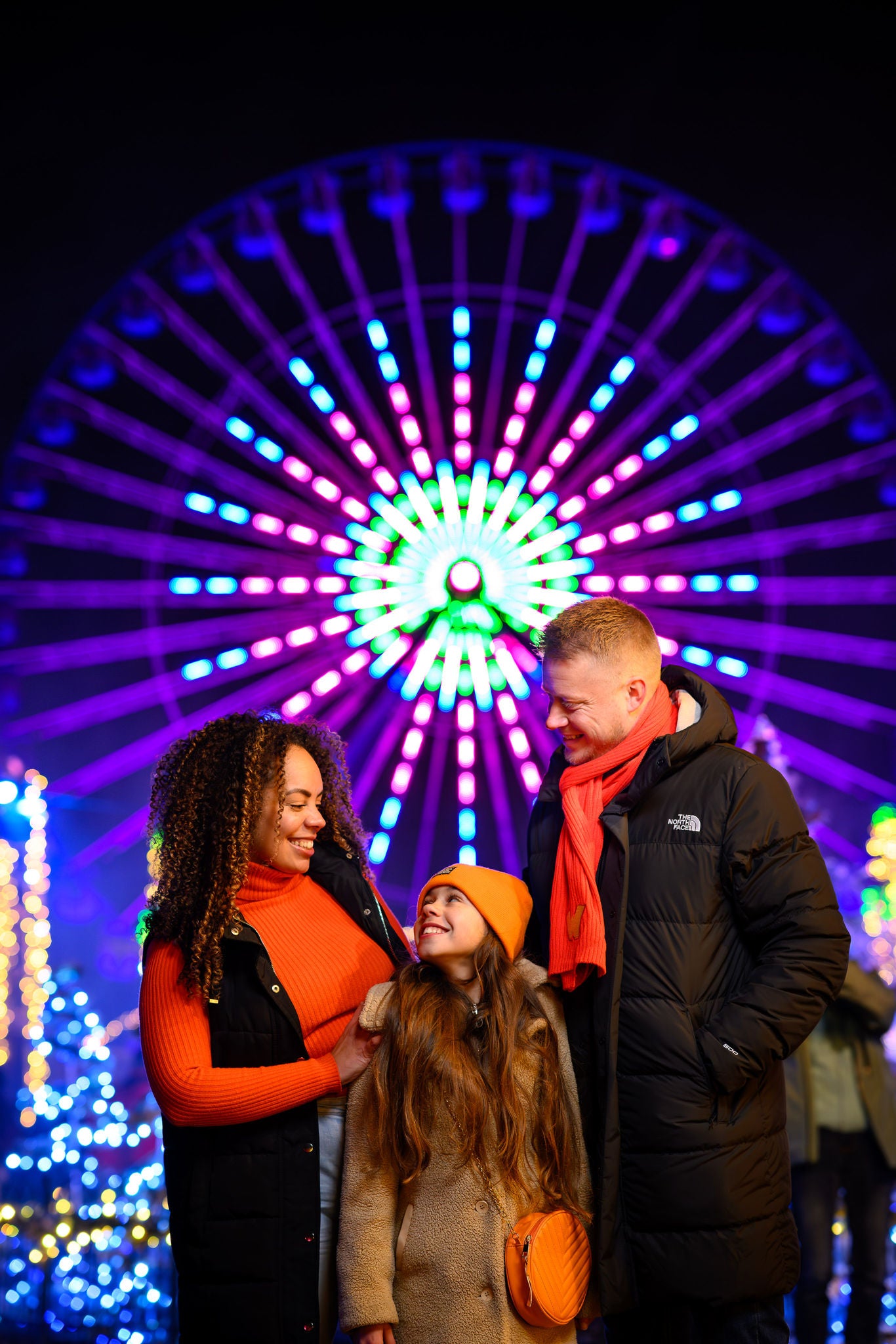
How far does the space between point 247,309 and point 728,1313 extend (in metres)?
8.08

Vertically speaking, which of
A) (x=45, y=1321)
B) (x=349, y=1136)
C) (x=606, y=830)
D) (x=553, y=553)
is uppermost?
(x=553, y=553)

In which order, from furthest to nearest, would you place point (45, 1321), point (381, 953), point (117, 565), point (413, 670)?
point (117, 565)
point (413, 670)
point (45, 1321)
point (381, 953)

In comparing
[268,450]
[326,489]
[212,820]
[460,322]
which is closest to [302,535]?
[326,489]

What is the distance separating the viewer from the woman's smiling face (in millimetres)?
2551

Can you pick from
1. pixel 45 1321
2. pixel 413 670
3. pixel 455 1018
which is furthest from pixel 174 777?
pixel 413 670

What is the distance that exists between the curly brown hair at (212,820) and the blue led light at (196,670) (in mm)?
5662

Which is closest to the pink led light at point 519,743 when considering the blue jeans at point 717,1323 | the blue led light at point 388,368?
the blue led light at point 388,368

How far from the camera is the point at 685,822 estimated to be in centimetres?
224

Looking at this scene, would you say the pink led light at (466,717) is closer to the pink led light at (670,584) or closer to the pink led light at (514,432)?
the pink led light at (670,584)

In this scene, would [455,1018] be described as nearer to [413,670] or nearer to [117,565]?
[413,670]

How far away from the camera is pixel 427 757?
8594 mm

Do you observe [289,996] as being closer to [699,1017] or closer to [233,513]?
[699,1017]

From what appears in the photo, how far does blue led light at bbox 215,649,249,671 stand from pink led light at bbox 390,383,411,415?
2.07 metres

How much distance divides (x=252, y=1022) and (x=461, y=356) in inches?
270
